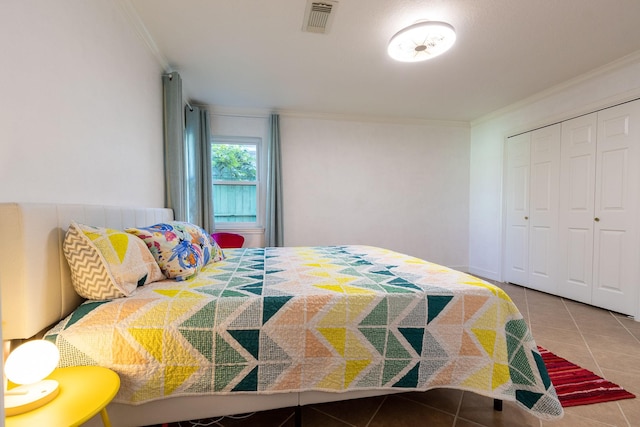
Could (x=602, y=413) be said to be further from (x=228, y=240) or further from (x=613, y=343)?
(x=228, y=240)

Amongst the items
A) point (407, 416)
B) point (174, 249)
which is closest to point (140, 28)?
point (174, 249)

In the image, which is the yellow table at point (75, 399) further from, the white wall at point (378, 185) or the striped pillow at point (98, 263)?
the white wall at point (378, 185)

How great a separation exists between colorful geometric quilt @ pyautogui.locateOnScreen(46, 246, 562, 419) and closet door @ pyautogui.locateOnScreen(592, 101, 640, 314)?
8.08 ft

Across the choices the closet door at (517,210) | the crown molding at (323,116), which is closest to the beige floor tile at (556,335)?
the closet door at (517,210)

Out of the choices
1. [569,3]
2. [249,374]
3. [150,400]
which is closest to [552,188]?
[569,3]

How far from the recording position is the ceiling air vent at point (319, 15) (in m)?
1.98

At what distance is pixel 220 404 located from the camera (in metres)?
1.17

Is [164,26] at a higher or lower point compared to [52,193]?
higher

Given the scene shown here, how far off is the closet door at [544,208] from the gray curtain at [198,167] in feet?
13.8

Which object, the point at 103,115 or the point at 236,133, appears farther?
the point at 236,133

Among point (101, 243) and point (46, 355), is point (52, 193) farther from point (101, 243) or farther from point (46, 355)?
→ point (46, 355)

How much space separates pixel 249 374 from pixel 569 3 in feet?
9.90

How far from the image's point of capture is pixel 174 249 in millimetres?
1595

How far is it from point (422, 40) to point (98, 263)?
2507 millimetres
